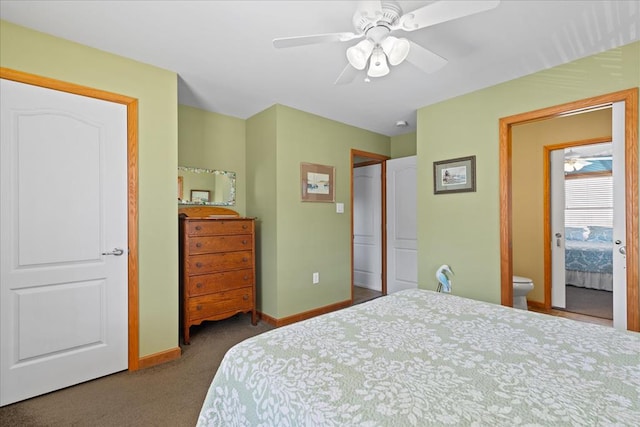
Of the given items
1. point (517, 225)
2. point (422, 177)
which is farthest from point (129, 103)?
point (517, 225)

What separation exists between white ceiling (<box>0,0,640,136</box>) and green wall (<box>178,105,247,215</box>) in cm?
38

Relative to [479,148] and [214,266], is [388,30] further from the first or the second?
[214,266]

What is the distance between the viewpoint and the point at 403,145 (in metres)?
4.54

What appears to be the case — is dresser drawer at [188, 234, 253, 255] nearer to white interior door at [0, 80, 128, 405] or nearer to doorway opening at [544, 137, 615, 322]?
white interior door at [0, 80, 128, 405]

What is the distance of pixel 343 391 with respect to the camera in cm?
86

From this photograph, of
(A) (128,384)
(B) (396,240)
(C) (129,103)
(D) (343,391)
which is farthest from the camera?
(B) (396,240)

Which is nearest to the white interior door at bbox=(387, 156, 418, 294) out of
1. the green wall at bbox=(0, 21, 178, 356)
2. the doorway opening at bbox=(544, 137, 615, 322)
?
the doorway opening at bbox=(544, 137, 615, 322)

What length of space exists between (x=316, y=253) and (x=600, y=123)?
3669 millimetres

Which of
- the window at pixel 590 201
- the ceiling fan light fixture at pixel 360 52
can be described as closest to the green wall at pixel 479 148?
the ceiling fan light fixture at pixel 360 52

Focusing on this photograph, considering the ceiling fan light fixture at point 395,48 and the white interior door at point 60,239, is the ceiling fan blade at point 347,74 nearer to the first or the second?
the ceiling fan light fixture at point 395,48

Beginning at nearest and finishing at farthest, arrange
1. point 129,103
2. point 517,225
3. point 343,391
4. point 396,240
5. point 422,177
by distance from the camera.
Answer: point 343,391
point 129,103
point 422,177
point 517,225
point 396,240

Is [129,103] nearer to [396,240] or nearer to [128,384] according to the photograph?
[128,384]

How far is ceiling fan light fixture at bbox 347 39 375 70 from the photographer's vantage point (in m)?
1.66

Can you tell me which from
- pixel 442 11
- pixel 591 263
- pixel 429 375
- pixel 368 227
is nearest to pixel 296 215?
pixel 368 227
